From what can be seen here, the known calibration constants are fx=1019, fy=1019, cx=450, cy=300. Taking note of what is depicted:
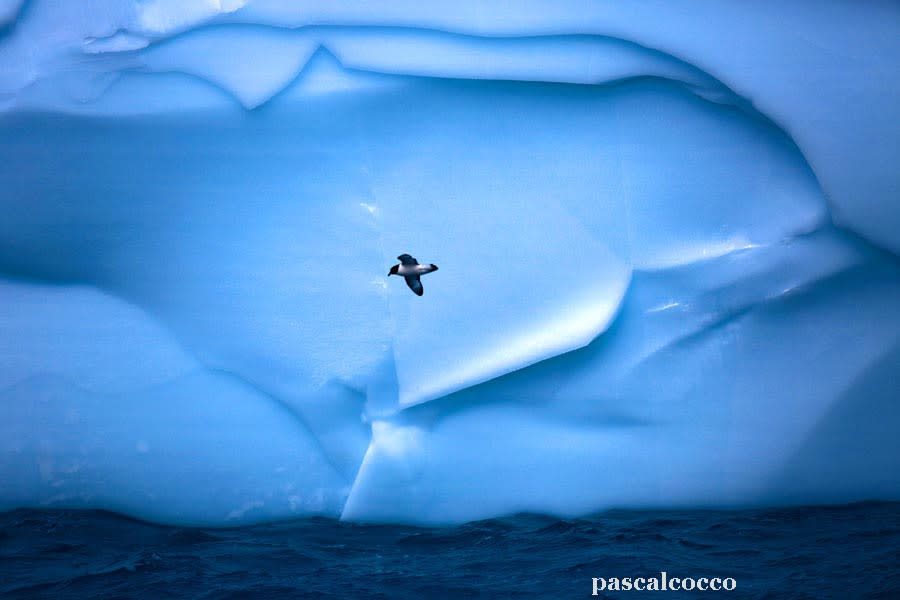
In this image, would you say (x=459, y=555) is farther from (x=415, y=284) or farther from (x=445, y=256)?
(x=445, y=256)

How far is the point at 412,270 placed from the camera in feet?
12.4

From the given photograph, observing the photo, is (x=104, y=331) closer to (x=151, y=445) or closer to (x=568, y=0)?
(x=151, y=445)

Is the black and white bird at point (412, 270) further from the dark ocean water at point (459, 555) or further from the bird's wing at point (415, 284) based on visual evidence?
the dark ocean water at point (459, 555)

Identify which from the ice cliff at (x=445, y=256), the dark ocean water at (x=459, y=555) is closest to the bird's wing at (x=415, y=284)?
the ice cliff at (x=445, y=256)

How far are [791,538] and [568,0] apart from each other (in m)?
2.19

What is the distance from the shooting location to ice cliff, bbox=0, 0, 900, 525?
12.8ft

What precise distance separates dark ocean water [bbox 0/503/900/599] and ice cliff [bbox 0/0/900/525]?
4.7 inches

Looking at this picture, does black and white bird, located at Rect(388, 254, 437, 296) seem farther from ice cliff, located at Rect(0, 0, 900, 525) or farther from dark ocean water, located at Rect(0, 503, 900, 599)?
dark ocean water, located at Rect(0, 503, 900, 599)

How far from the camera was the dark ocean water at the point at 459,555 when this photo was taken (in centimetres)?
351

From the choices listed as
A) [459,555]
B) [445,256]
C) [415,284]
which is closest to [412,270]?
[415,284]

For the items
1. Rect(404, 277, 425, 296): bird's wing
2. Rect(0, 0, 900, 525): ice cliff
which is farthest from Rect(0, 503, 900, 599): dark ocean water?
Rect(404, 277, 425, 296): bird's wing

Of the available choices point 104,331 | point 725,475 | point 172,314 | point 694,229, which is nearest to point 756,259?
point 694,229

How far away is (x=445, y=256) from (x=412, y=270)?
30 centimetres

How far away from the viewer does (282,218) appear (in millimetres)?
4117
